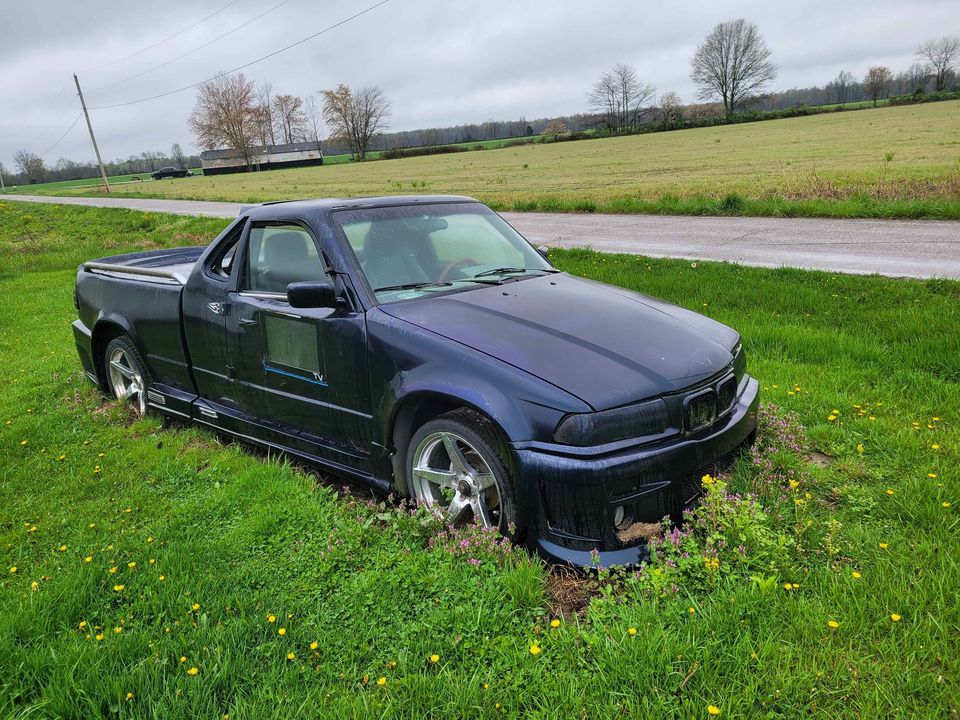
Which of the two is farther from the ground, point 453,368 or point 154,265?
point 154,265

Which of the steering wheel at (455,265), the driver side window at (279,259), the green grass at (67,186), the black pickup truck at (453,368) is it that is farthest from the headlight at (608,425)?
the green grass at (67,186)

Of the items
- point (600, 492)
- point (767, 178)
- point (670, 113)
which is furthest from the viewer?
point (670, 113)

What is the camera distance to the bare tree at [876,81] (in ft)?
297

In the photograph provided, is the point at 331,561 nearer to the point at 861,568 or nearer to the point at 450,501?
the point at 450,501

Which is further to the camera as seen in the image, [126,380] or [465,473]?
[126,380]

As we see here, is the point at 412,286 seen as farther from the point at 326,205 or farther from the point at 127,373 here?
the point at 127,373

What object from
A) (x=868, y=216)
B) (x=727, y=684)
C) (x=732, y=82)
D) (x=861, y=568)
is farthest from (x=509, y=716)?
(x=732, y=82)

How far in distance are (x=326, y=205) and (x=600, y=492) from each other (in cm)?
233

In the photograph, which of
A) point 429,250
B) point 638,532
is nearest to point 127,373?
point 429,250

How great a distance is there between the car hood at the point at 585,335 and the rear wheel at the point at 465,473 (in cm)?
35

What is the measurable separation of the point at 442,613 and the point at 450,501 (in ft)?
2.28

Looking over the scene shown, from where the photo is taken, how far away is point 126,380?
18.3 ft

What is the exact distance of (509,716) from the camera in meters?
2.09

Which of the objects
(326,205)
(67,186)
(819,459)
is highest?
(67,186)
